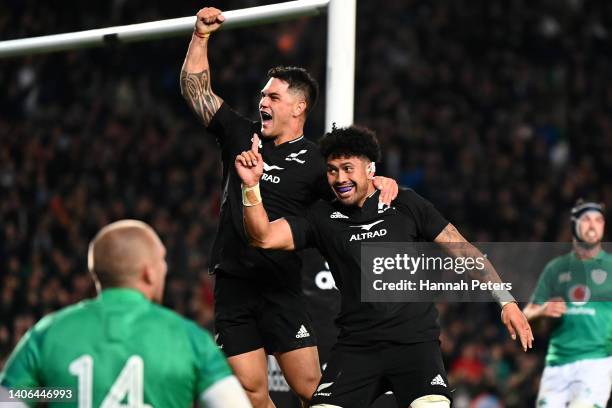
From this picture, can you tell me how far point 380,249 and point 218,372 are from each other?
2.52 meters

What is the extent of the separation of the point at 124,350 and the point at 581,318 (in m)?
5.89

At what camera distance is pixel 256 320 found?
22.2 feet

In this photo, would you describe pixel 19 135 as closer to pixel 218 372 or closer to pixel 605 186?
pixel 605 186

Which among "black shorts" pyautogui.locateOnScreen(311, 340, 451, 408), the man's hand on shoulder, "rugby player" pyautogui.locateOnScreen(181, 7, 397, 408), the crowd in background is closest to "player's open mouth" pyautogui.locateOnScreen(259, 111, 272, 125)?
"rugby player" pyautogui.locateOnScreen(181, 7, 397, 408)

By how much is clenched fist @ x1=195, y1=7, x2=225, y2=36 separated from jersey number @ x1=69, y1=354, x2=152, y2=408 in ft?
11.0

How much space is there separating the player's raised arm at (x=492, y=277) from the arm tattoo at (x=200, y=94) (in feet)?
5.12

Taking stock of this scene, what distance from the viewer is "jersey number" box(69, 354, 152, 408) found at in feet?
12.1

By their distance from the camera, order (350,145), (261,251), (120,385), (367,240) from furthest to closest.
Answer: (261,251) → (350,145) → (367,240) → (120,385)

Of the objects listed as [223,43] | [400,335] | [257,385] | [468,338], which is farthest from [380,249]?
[223,43]

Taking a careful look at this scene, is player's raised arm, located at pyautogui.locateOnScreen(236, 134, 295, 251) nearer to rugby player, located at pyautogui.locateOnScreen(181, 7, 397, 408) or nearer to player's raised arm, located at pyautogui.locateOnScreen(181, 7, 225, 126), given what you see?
rugby player, located at pyautogui.locateOnScreen(181, 7, 397, 408)

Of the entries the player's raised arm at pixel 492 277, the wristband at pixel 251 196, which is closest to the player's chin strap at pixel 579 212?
the player's raised arm at pixel 492 277

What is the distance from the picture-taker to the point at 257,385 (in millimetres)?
6676

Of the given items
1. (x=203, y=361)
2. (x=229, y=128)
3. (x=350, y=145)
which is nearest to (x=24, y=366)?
(x=203, y=361)

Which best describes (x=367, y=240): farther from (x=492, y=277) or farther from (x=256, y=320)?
(x=256, y=320)
